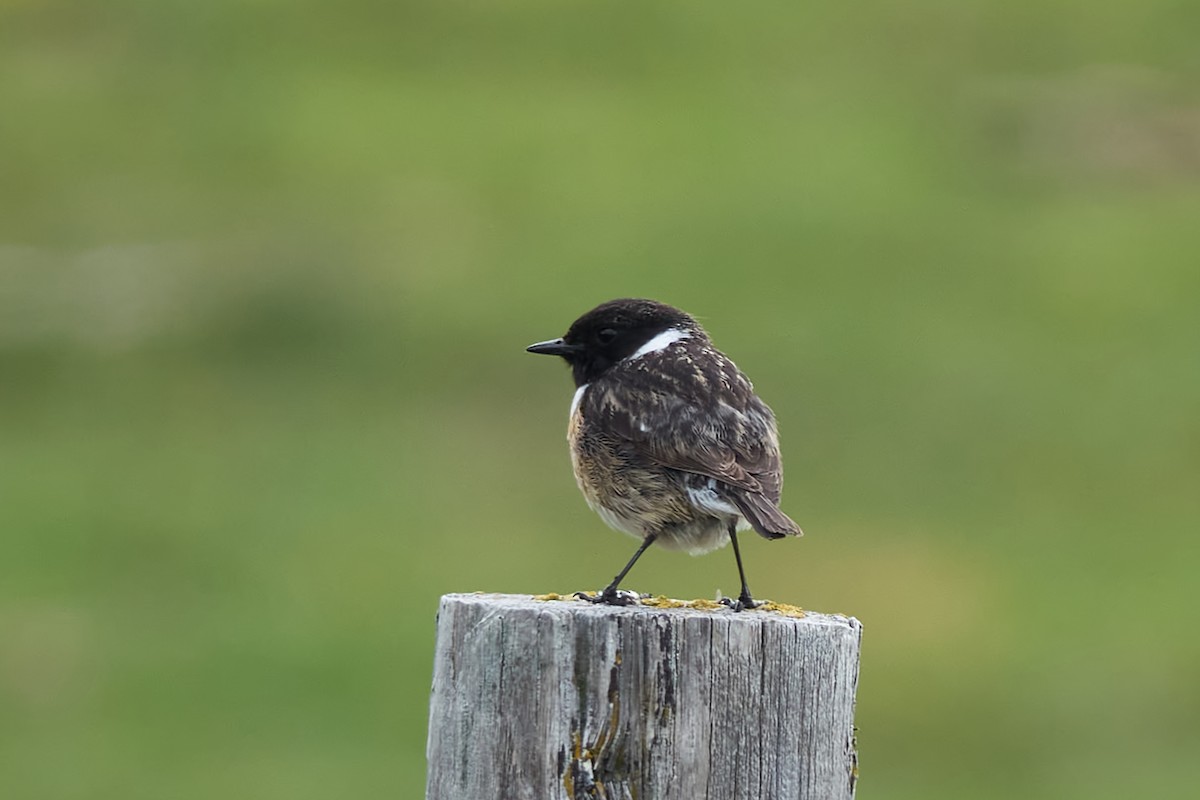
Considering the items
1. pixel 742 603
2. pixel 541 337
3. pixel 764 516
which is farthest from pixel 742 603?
pixel 541 337

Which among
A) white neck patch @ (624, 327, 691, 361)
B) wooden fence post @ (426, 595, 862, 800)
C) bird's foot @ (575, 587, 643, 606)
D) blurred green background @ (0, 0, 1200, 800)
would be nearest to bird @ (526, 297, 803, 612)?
white neck patch @ (624, 327, 691, 361)

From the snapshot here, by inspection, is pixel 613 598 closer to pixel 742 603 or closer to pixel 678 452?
pixel 742 603

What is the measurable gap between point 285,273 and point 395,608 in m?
8.79

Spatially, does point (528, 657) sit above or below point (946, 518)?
below

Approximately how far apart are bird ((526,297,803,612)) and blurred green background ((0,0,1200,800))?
27.3 ft

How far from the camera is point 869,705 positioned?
17.9 meters

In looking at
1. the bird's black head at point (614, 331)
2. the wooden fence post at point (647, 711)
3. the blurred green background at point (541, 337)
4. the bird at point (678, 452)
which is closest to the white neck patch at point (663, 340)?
the bird's black head at point (614, 331)

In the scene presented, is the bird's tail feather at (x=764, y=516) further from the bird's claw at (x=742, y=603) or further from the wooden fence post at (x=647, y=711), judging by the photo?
the wooden fence post at (x=647, y=711)

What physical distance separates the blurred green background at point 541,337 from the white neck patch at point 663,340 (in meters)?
7.94

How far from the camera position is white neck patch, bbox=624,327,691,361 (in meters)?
7.96

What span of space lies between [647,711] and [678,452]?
211 centimetres

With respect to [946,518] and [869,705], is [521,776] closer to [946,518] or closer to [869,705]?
[869,705]

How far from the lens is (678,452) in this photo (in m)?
7.09

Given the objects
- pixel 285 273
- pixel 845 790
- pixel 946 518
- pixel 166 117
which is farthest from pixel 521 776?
pixel 166 117
